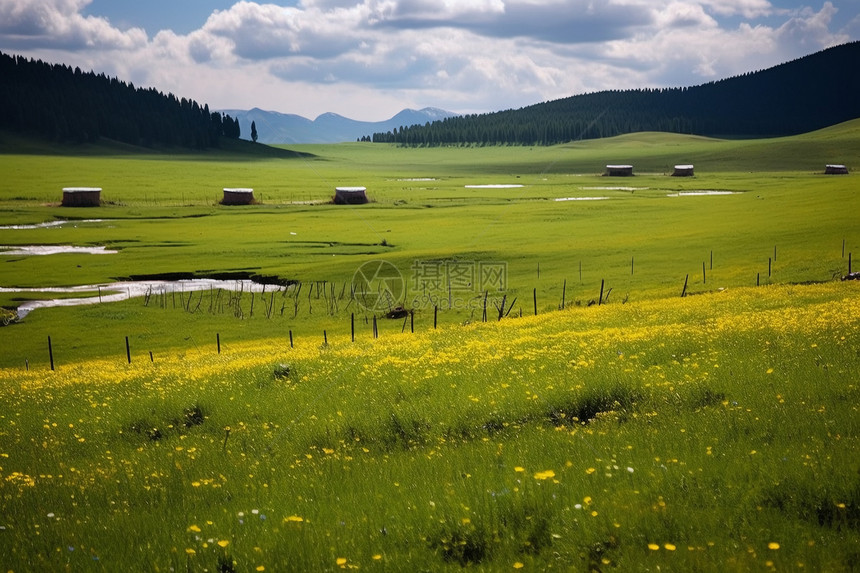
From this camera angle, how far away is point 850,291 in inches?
1243

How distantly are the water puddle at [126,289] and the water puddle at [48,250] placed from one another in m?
15.9

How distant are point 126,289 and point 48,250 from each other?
2302 cm

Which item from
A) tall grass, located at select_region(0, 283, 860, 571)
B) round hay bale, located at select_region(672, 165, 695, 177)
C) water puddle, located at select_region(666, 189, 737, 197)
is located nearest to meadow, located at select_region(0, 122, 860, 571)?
tall grass, located at select_region(0, 283, 860, 571)

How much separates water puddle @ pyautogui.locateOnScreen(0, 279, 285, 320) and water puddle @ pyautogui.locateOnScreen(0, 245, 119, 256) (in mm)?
15878

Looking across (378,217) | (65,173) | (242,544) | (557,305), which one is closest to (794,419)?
(242,544)

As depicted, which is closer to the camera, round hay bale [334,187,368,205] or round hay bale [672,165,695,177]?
round hay bale [334,187,368,205]

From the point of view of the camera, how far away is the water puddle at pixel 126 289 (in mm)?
52812

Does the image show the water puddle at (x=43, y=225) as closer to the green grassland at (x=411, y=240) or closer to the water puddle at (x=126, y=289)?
the green grassland at (x=411, y=240)

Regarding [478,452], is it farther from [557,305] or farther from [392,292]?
[392,292]

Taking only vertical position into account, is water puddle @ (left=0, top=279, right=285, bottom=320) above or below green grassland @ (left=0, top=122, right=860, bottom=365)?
below

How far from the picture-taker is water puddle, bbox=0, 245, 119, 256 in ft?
238

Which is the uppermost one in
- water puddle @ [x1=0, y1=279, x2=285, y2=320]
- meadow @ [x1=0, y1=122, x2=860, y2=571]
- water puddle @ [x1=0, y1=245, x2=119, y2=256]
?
meadow @ [x1=0, y1=122, x2=860, y2=571]

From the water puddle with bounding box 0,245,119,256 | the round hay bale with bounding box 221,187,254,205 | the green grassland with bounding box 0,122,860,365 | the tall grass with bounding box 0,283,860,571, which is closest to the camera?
the tall grass with bounding box 0,283,860,571

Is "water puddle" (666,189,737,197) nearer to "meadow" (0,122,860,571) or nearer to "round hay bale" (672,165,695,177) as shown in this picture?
"round hay bale" (672,165,695,177)
